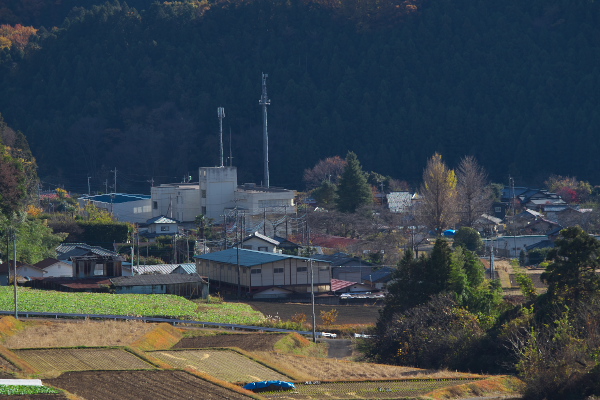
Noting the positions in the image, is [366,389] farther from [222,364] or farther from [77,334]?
[77,334]

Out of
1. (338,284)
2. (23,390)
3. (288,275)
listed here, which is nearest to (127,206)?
(288,275)

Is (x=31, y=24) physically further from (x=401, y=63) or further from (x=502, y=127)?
(x=502, y=127)

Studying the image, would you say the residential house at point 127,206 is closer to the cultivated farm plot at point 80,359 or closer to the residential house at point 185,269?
the residential house at point 185,269

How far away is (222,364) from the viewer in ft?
55.3

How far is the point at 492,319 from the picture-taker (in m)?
19.5

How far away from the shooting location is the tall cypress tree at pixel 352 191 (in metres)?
39.7

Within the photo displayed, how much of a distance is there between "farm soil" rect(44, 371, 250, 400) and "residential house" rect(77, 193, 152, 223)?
27.0m

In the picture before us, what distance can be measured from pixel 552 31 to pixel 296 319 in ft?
143

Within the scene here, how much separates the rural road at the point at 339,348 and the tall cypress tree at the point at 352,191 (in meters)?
19.0

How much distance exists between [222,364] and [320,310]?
24.4 ft

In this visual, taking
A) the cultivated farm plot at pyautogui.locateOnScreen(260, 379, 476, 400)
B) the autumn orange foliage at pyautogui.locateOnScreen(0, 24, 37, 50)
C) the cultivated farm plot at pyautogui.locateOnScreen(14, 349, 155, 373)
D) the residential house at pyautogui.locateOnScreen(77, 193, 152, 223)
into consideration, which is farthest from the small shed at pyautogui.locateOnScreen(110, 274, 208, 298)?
the autumn orange foliage at pyautogui.locateOnScreen(0, 24, 37, 50)

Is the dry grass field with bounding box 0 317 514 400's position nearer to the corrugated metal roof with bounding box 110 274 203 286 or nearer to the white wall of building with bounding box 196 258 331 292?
the corrugated metal roof with bounding box 110 274 203 286

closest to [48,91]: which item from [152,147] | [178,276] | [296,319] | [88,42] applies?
[88,42]

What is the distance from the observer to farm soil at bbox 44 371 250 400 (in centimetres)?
1327
